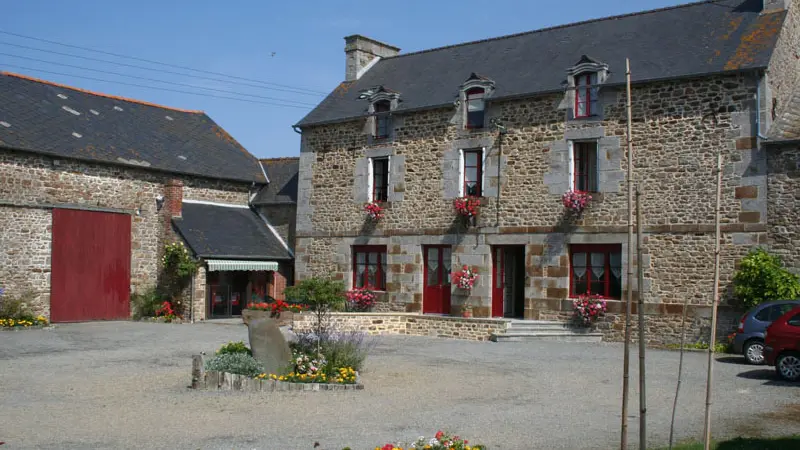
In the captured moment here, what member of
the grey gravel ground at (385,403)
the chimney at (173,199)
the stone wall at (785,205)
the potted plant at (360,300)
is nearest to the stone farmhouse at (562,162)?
the stone wall at (785,205)

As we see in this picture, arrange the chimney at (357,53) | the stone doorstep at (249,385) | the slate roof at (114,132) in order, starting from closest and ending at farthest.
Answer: the stone doorstep at (249,385) < the slate roof at (114,132) < the chimney at (357,53)

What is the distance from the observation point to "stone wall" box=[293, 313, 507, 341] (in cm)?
1933

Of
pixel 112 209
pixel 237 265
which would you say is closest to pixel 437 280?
pixel 237 265

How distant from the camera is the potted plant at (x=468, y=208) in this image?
2067 cm

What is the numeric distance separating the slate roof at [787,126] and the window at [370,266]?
34.8 ft

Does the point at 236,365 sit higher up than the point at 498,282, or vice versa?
the point at 498,282

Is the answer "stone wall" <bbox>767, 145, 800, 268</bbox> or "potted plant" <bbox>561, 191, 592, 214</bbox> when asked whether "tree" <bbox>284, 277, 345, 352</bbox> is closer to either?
"potted plant" <bbox>561, 191, 592, 214</bbox>

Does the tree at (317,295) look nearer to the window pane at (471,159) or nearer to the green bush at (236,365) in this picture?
the window pane at (471,159)

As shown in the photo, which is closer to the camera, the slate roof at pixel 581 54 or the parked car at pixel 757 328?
the parked car at pixel 757 328

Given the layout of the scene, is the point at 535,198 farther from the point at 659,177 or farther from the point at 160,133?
the point at 160,133

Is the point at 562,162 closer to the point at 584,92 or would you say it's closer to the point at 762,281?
the point at 584,92

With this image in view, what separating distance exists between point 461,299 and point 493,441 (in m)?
13.0

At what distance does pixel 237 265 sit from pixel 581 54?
37.1 feet

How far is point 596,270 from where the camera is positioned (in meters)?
19.0
